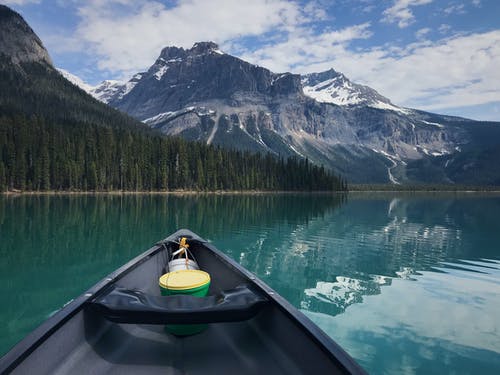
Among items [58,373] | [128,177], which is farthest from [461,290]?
[128,177]

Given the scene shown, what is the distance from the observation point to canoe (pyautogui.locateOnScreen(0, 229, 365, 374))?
4164 mm

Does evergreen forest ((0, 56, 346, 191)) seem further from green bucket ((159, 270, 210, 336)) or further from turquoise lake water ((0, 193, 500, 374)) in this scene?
green bucket ((159, 270, 210, 336))

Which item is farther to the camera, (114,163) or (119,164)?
(119,164)

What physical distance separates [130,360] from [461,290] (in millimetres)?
15933

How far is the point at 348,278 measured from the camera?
16.9 metres

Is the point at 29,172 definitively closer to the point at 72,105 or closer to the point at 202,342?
the point at 202,342

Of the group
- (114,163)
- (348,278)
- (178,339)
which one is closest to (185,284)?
(178,339)

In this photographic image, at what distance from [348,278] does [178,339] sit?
42.8 feet

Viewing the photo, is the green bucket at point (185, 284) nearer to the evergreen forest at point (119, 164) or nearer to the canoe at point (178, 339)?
the canoe at point (178, 339)

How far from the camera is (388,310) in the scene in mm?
12320

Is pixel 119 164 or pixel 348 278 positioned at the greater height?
pixel 119 164

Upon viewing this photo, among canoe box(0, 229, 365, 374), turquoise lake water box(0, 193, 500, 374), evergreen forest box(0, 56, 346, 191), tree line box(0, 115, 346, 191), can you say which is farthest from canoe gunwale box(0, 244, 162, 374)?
tree line box(0, 115, 346, 191)

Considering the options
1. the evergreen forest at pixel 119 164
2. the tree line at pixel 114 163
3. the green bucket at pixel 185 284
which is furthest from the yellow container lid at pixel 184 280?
the tree line at pixel 114 163

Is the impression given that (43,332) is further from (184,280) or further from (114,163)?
(114,163)
